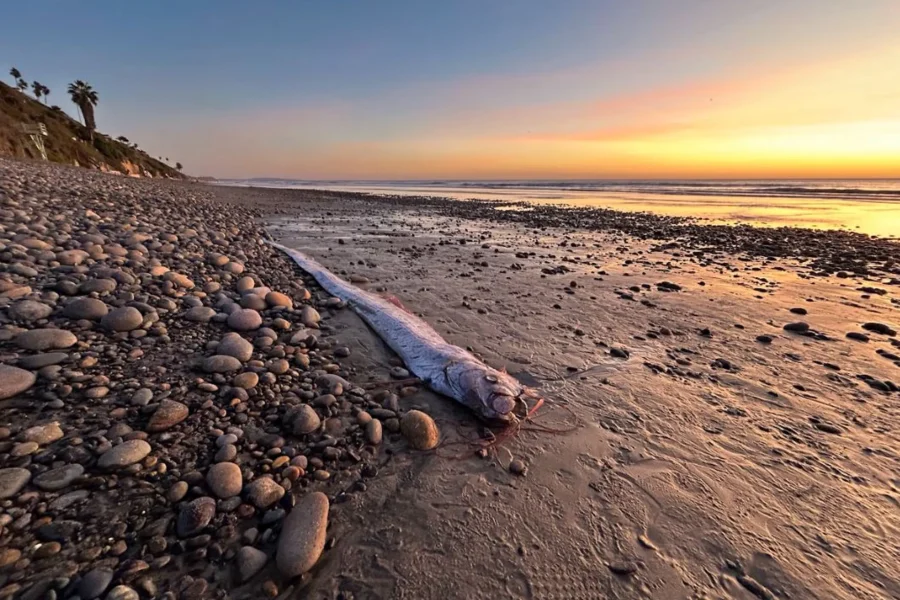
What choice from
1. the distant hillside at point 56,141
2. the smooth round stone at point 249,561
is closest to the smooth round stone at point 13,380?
the smooth round stone at point 249,561

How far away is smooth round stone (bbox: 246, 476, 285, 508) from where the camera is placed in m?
2.35

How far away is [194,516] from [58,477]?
2.78 ft

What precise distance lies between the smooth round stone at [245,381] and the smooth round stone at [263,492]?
3.79ft

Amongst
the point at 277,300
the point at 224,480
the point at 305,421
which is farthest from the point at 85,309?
the point at 224,480

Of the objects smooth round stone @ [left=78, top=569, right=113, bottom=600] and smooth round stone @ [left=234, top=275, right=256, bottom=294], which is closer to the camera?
smooth round stone @ [left=78, top=569, right=113, bottom=600]

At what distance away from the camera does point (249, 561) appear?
1992 mm

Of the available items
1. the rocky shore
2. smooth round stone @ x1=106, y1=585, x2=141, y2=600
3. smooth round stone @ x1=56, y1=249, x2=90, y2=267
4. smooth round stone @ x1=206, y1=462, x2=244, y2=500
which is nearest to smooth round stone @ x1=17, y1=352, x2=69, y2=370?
the rocky shore

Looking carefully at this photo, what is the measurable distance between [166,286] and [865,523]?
7.04 metres

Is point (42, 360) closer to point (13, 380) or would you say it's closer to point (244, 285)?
point (13, 380)

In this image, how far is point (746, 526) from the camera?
2.44m

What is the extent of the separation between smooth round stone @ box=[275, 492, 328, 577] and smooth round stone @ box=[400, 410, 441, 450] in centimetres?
86

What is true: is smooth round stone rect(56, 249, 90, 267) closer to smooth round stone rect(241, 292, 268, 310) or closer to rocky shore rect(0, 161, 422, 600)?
rocky shore rect(0, 161, 422, 600)

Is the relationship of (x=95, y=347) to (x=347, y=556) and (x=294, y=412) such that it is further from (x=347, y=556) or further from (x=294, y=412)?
(x=347, y=556)

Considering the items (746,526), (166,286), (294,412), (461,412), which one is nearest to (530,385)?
(461,412)
